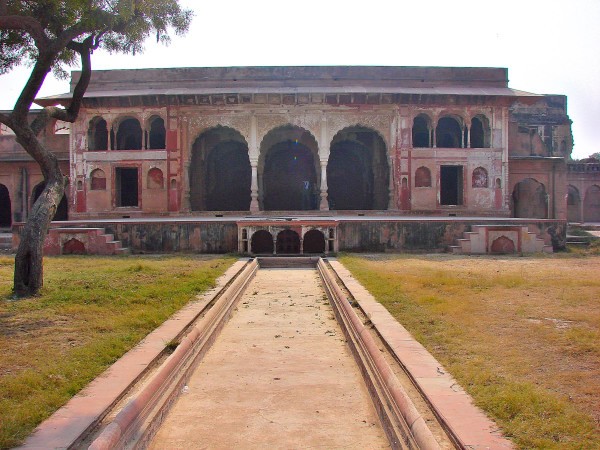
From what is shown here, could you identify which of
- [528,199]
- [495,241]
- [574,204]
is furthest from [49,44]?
[574,204]

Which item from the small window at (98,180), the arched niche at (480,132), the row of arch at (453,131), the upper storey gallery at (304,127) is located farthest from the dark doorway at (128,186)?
the arched niche at (480,132)

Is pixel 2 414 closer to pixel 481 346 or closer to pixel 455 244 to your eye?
pixel 481 346

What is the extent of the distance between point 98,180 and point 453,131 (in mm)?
14478

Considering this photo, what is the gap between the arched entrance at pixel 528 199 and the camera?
24.6 m

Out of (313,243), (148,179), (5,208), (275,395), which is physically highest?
(148,179)

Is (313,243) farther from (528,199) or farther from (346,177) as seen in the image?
(528,199)

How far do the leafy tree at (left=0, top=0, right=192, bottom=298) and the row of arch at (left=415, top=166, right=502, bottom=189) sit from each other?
13079 millimetres

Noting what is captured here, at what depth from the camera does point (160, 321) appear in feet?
21.0

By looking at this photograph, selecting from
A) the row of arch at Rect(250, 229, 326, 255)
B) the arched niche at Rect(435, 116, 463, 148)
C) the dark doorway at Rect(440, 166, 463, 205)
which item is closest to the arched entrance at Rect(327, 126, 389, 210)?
the arched niche at Rect(435, 116, 463, 148)

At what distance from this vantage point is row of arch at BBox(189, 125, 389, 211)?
79.2 feet

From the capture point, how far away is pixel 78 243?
50.6ft

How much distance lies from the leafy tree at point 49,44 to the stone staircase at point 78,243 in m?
5.78

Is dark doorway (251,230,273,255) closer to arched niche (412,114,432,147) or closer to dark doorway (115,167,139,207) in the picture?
dark doorway (115,167,139,207)

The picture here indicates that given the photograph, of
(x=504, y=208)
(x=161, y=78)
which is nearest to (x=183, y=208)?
(x=161, y=78)
